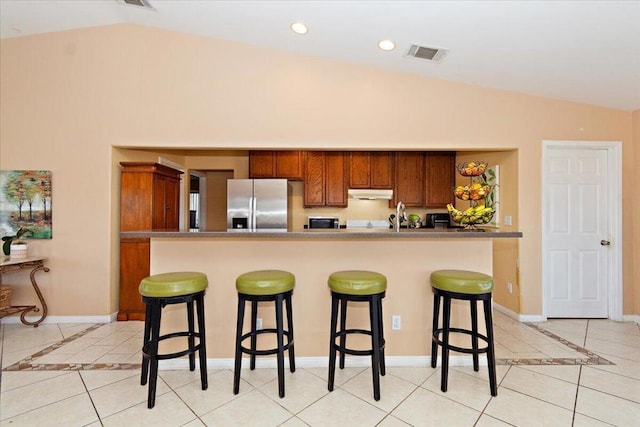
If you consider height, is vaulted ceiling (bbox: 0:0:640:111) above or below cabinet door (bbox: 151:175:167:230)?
above

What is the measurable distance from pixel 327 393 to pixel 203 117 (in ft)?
9.86

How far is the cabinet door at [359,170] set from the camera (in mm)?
5137

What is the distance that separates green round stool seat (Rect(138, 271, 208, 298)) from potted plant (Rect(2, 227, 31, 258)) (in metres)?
2.51

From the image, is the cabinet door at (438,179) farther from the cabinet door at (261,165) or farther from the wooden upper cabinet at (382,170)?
the cabinet door at (261,165)

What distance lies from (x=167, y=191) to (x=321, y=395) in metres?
3.29

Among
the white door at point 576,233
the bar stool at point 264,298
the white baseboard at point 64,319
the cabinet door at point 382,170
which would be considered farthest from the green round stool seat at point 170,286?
the white door at point 576,233

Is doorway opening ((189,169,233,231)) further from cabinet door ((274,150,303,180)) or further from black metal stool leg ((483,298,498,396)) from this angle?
black metal stool leg ((483,298,498,396))

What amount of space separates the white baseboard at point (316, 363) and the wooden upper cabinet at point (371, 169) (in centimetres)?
304

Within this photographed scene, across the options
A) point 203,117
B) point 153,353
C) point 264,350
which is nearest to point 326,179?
point 203,117

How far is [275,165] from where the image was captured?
5.02m

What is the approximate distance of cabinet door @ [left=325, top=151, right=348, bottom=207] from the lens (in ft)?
16.8

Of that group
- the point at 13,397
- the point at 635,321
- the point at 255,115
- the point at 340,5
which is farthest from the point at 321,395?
the point at 635,321

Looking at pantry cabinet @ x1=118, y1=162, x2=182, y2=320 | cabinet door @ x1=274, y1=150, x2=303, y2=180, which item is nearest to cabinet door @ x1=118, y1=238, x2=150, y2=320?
pantry cabinet @ x1=118, y1=162, x2=182, y2=320

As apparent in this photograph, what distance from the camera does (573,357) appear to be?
108 inches
